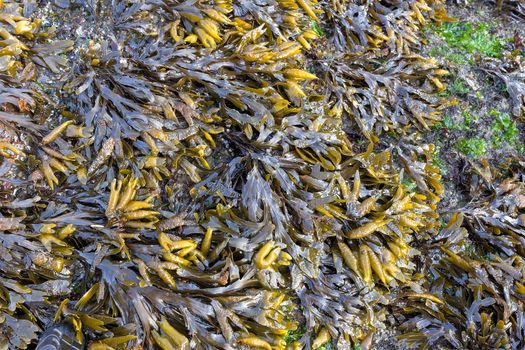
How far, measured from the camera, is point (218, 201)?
7.64 ft

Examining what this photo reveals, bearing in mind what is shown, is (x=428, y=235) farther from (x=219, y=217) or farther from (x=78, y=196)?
(x=78, y=196)

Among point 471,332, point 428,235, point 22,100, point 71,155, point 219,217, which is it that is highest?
point 22,100

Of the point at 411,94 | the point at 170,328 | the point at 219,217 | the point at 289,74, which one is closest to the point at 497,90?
the point at 411,94

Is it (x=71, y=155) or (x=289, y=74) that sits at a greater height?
(x=289, y=74)

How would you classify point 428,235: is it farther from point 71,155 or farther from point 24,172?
point 24,172

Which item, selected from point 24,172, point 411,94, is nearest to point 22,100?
point 24,172

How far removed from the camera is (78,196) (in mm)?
2189

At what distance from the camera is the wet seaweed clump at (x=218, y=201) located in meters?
2.02

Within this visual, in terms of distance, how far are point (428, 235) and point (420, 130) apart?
0.74 m

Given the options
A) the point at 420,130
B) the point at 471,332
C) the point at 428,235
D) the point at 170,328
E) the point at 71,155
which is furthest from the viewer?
the point at 420,130

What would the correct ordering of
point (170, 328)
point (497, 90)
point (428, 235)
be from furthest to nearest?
1. point (497, 90)
2. point (428, 235)
3. point (170, 328)

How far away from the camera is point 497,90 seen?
308cm

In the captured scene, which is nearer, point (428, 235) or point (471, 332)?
point (471, 332)

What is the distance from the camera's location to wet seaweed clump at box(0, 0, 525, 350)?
2020 millimetres
